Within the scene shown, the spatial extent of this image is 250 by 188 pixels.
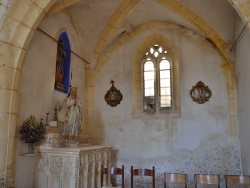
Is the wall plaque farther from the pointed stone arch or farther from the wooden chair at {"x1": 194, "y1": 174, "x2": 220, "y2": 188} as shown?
the wooden chair at {"x1": 194, "y1": 174, "x2": 220, "y2": 188}

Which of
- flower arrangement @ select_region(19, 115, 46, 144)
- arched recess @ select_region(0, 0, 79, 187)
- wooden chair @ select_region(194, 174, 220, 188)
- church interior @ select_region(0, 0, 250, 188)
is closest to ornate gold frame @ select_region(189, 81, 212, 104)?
church interior @ select_region(0, 0, 250, 188)

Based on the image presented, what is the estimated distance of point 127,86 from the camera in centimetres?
809

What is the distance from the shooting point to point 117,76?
8242 mm

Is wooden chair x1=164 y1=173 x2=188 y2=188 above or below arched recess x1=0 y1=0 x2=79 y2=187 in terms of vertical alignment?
below

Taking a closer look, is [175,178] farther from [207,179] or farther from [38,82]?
[38,82]

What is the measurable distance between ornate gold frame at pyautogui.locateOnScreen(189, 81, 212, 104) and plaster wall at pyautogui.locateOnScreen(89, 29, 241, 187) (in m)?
0.12

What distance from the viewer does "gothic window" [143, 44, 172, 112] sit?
7.81 meters

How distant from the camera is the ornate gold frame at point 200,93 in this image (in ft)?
23.5

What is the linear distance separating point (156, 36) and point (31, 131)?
4.94 m

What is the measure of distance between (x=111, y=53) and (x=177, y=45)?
2139 millimetres

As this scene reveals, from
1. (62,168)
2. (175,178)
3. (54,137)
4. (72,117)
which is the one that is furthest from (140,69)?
(175,178)

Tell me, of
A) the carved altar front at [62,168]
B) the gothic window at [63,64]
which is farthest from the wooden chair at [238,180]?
the gothic window at [63,64]

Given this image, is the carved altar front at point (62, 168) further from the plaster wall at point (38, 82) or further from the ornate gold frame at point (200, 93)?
the ornate gold frame at point (200, 93)

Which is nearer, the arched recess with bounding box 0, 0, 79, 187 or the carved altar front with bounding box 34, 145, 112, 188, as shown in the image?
the arched recess with bounding box 0, 0, 79, 187
